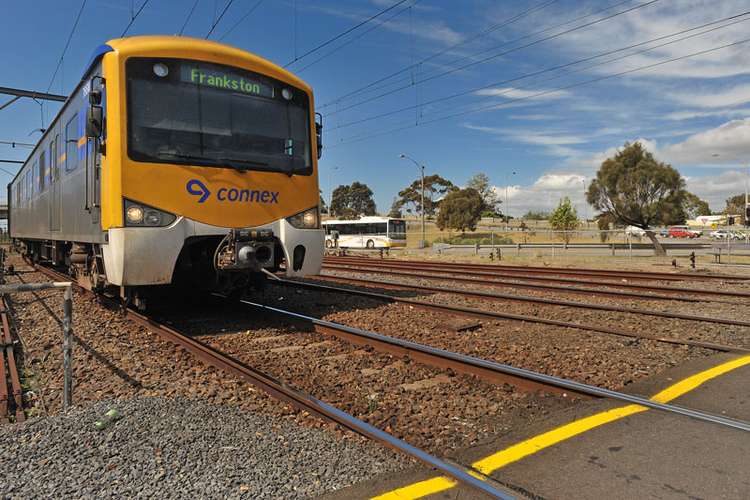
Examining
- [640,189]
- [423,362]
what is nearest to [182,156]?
[423,362]

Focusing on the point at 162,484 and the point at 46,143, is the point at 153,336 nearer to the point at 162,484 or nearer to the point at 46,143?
the point at 162,484

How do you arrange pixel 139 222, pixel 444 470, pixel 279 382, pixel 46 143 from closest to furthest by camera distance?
1. pixel 444 470
2. pixel 279 382
3. pixel 139 222
4. pixel 46 143

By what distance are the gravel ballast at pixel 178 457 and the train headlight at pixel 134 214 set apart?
106 inches

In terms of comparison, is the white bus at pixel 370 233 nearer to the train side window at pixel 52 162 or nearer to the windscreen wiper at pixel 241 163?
the train side window at pixel 52 162

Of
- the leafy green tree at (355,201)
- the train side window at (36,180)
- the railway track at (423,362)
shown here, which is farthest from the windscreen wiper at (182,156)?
the leafy green tree at (355,201)

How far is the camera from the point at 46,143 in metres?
11.3

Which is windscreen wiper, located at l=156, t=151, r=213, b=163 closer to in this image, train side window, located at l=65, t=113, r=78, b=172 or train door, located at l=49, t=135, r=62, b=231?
train side window, located at l=65, t=113, r=78, b=172

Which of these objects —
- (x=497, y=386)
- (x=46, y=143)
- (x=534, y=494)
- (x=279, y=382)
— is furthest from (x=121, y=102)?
(x=46, y=143)

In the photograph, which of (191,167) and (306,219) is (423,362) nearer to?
(306,219)

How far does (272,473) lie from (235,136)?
4.93 metres

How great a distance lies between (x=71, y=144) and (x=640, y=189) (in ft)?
110

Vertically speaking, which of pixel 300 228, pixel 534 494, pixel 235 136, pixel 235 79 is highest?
pixel 235 79

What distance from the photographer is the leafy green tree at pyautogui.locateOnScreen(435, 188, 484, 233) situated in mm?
65000

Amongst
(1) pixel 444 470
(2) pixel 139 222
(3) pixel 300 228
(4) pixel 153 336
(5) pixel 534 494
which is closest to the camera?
(5) pixel 534 494
